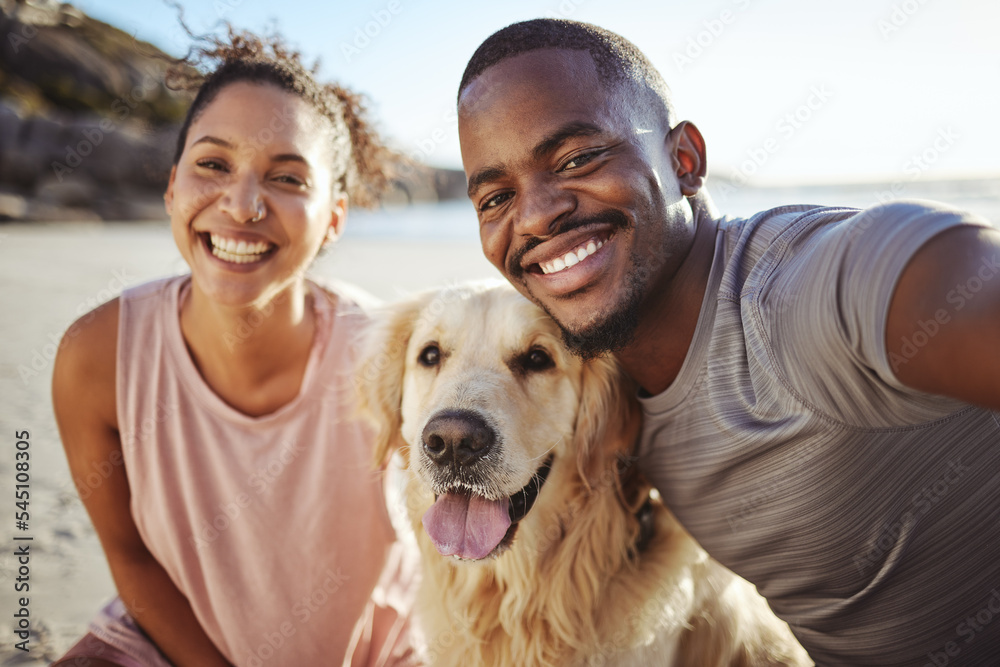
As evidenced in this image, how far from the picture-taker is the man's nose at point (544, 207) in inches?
77.7

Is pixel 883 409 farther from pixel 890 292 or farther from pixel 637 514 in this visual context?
pixel 637 514

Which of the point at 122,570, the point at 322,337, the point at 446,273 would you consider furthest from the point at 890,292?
the point at 446,273

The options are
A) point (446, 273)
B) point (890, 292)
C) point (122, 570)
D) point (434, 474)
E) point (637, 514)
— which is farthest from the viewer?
point (446, 273)

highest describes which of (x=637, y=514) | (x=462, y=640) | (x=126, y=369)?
(x=126, y=369)

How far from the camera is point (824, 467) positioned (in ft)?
5.58

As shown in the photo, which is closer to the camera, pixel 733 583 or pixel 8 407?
pixel 733 583

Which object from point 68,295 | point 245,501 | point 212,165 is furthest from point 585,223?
point 68,295

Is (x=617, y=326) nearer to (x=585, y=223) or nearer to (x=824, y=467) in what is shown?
(x=585, y=223)

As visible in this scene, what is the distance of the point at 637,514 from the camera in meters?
2.37

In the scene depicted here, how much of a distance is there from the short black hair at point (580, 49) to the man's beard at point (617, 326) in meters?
0.65

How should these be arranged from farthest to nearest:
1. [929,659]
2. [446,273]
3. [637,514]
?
[446,273] → [637,514] → [929,659]

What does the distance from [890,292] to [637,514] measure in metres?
1.43

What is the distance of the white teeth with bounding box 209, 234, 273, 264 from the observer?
254 cm

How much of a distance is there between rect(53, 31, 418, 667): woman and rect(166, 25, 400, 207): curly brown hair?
0.9 inches
